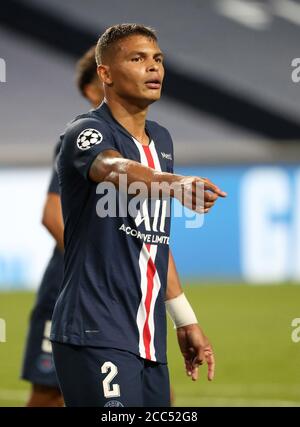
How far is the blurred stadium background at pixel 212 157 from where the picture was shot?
8.14m

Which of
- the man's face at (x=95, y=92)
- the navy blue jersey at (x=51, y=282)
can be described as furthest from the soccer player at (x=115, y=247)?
the navy blue jersey at (x=51, y=282)

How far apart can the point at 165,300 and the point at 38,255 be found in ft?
28.4

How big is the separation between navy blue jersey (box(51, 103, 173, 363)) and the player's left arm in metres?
0.24

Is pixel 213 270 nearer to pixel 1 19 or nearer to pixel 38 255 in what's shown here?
pixel 38 255

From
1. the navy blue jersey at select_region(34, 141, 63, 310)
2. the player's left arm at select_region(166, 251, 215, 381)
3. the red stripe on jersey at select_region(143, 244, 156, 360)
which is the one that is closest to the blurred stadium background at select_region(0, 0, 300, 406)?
the navy blue jersey at select_region(34, 141, 63, 310)

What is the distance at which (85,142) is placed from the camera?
3.01 m

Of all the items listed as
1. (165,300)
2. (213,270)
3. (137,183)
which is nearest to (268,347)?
(213,270)

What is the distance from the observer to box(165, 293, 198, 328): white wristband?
11.3 ft

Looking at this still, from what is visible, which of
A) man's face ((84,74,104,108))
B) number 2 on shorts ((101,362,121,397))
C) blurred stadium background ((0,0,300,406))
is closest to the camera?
number 2 on shorts ((101,362,121,397))

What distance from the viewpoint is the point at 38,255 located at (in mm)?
11969

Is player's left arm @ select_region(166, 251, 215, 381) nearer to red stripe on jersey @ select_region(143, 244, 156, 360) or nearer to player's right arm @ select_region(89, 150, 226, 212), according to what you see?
red stripe on jersey @ select_region(143, 244, 156, 360)

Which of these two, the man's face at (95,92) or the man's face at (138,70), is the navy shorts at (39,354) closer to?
the man's face at (95,92)

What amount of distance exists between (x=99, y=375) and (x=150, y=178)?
1.94 feet

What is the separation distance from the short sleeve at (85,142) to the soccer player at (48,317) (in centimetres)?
148
